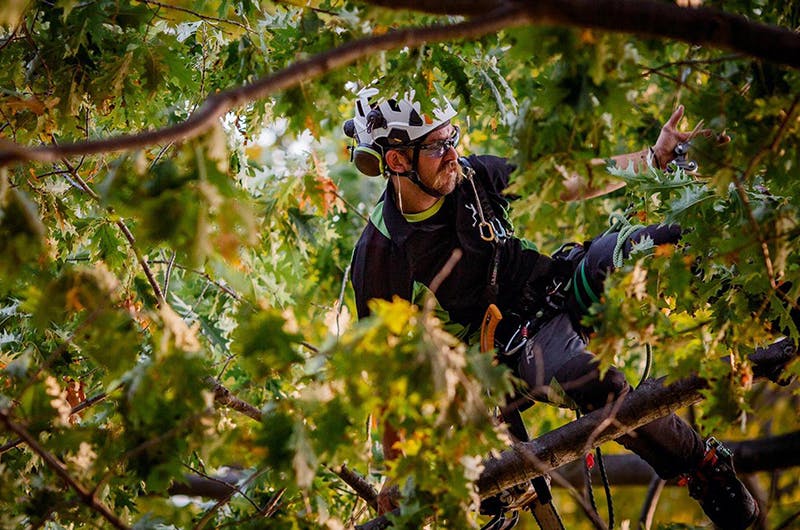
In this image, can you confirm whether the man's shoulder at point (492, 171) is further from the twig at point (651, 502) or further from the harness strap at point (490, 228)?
the twig at point (651, 502)

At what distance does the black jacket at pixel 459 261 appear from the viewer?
442cm

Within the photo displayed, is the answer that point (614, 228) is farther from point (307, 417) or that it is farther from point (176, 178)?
point (176, 178)

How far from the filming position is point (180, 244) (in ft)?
7.26

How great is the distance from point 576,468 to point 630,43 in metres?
4.67

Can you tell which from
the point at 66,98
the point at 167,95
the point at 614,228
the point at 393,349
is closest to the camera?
the point at 393,349

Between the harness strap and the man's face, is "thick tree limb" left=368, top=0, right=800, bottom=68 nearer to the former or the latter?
the harness strap

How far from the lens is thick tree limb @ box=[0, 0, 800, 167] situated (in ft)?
6.84

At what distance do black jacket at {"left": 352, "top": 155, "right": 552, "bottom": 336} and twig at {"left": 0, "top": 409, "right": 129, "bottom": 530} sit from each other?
79.2 inches

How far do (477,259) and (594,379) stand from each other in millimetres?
888

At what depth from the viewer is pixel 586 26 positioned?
6.98ft

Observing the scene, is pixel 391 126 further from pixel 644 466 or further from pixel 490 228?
pixel 644 466

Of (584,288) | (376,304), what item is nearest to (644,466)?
(584,288)

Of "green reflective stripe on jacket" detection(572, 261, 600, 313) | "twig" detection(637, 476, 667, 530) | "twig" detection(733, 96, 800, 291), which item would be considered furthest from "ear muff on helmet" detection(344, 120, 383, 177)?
"twig" detection(637, 476, 667, 530)

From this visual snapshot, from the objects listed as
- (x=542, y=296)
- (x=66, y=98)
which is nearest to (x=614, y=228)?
(x=542, y=296)
